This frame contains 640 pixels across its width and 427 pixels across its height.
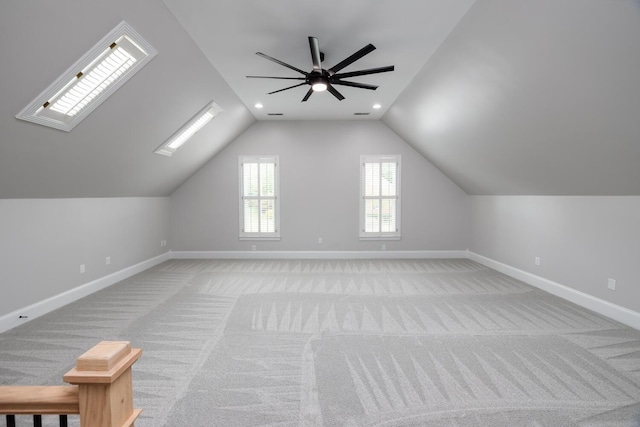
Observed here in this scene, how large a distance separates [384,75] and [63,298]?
5225 millimetres

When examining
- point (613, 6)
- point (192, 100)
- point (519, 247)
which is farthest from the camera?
point (519, 247)

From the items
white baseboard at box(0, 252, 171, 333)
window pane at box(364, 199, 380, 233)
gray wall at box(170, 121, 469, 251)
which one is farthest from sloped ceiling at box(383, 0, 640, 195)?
white baseboard at box(0, 252, 171, 333)

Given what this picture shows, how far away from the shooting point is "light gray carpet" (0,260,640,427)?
2.13 meters

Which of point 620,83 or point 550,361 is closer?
point 620,83

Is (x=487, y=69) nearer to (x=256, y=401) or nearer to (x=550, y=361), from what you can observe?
(x=550, y=361)

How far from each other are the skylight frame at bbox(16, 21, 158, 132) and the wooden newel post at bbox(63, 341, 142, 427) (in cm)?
280

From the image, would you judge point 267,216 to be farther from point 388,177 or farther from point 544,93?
point 544,93

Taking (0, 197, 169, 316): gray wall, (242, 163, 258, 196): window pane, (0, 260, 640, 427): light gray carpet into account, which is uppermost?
(242, 163, 258, 196): window pane

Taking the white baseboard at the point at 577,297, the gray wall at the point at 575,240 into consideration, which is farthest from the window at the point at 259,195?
the white baseboard at the point at 577,297

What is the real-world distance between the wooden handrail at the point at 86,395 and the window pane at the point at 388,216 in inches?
261

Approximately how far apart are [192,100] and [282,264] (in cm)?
356

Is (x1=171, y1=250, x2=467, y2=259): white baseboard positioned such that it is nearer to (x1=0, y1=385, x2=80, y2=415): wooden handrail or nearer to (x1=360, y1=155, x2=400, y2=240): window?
(x1=360, y1=155, x2=400, y2=240): window

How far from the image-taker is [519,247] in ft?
17.7

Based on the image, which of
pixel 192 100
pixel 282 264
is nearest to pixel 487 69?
pixel 192 100
